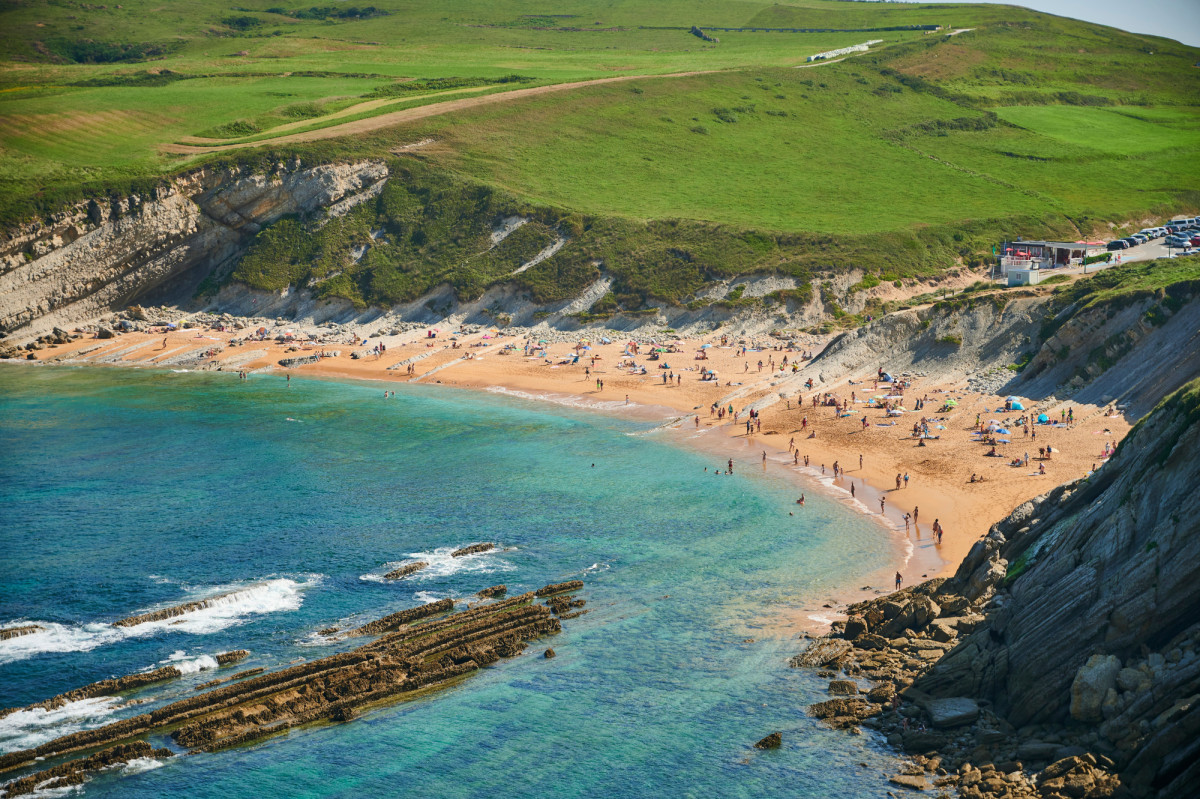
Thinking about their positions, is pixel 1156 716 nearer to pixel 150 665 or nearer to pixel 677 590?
pixel 677 590

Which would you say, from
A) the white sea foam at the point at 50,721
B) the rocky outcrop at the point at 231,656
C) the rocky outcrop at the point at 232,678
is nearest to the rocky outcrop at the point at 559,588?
the rocky outcrop at the point at 232,678

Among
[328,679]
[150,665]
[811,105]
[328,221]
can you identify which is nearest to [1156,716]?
[328,679]

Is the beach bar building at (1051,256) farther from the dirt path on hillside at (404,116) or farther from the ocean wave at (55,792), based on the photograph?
the ocean wave at (55,792)

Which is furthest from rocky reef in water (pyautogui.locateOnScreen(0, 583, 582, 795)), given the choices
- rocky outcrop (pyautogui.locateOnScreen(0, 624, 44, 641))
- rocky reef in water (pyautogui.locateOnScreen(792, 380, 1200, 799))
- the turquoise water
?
rocky reef in water (pyautogui.locateOnScreen(792, 380, 1200, 799))

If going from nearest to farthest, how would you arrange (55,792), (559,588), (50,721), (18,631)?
1. (55,792)
2. (50,721)
3. (18,631)
4. (559,588)

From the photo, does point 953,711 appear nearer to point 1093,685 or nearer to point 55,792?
point 1093,685

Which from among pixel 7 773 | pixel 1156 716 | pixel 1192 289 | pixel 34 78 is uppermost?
pixel 34 78

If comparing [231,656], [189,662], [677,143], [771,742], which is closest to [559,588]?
[231,656]
